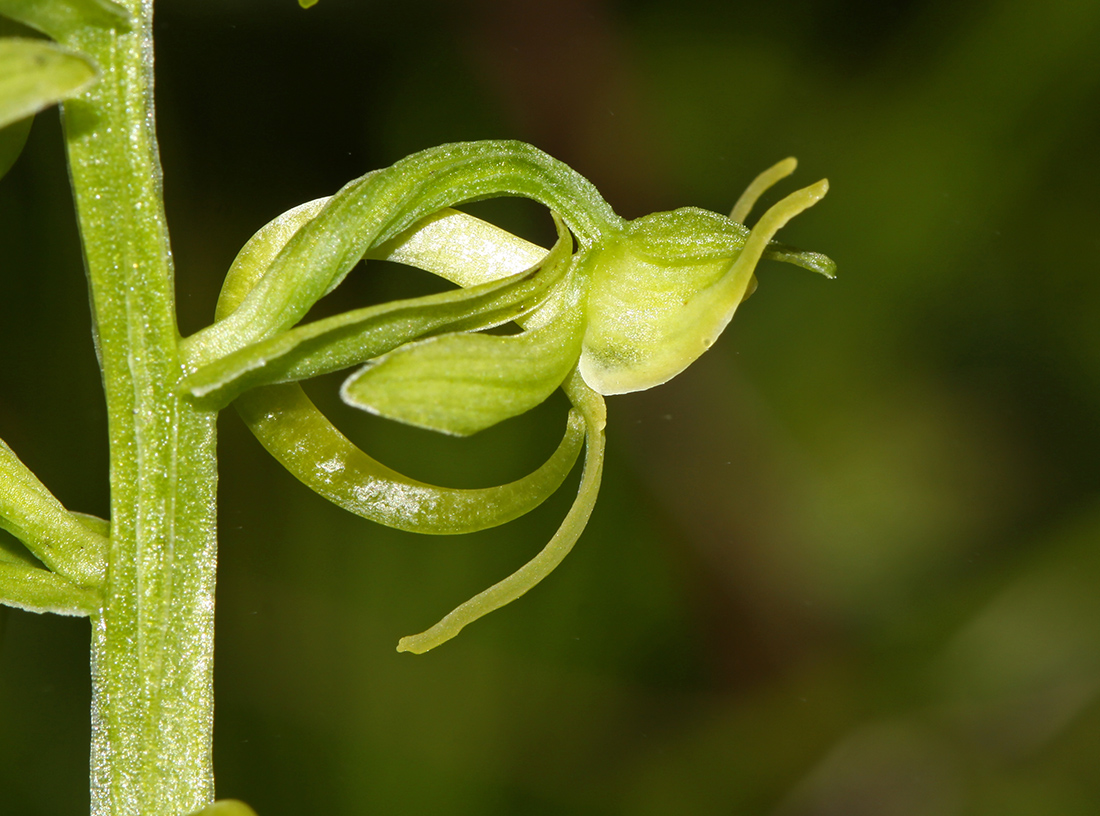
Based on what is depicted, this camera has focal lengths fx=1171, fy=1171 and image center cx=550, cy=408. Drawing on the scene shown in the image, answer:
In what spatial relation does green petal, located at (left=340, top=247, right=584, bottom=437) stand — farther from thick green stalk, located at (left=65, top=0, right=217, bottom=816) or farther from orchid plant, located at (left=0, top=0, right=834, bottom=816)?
thick green stalk, located at (left=65, top=0, right=217, bottom=816)

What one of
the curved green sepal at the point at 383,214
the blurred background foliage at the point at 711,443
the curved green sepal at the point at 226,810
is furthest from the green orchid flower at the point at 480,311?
the blurred background foliage at the point at 711,443

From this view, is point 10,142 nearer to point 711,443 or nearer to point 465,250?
point 465,250

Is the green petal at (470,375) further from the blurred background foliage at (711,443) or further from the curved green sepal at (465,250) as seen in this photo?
the blurred background foliage at (711,443)

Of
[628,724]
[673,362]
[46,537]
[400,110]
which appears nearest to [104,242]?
[46,537]

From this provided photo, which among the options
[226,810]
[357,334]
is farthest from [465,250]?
[226,810]

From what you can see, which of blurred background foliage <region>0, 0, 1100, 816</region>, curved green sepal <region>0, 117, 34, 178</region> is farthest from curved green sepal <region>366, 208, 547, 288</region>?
blurred background foliage <region>0, 0, 1100, 816</region>
